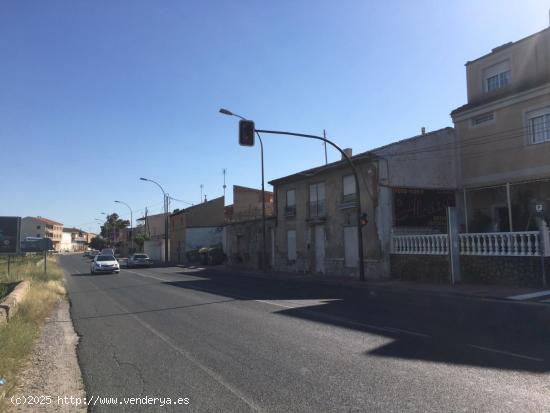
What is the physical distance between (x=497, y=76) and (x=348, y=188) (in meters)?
9.20

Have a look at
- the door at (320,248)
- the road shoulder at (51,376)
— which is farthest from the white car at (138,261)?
the road shoulder at (51,376)

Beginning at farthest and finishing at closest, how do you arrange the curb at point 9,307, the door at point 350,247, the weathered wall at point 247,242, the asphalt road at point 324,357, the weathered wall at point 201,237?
the weathered wall at point 201,237, the weathered wall at point 247,242, the door at point 350,247, the curb at point 9,307, the asphalt road at point 324,357

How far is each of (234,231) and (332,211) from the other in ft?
50.5

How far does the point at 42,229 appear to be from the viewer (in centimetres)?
13825

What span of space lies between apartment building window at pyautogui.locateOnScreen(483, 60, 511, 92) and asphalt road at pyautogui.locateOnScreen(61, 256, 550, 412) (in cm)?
1453

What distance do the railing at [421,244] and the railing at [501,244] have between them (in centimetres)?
81

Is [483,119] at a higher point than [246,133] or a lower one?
higher

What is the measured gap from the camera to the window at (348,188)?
84.4 feet

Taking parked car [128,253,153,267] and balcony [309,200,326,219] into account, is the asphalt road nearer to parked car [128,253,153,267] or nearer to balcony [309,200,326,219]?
balcony [309,200,326,219]

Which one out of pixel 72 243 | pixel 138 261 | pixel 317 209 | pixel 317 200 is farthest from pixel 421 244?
pixel 72 243

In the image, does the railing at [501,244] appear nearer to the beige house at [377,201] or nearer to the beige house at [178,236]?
the beige house at [377,201]

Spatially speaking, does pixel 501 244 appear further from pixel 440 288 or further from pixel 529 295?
pixel 529 295

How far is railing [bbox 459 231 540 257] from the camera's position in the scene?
16094 millimetres

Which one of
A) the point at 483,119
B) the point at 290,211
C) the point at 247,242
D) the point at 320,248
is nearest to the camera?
the point at 483,119
